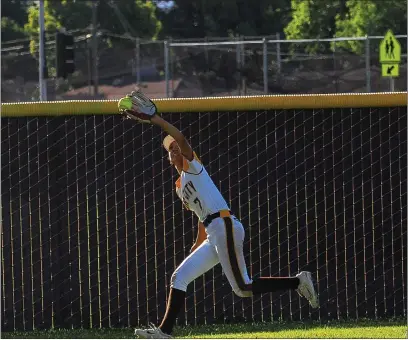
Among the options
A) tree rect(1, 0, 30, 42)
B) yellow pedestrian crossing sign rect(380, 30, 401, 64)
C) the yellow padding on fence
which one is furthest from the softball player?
tree rect(1, 0, 30, 42)

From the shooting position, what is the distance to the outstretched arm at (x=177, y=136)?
8172mm

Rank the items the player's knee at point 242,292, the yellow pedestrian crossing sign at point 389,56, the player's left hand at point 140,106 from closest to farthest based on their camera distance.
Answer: the player's left hand at point 140,106 < the player's knee at point 242,292 < the yellow pedestrian crossing sign at point 389,56

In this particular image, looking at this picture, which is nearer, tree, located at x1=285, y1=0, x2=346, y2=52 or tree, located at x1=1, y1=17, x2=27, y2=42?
tree, located at x1=285, y1=0, x2=346, y2=52

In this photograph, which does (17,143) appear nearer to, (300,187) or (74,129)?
(74,129)

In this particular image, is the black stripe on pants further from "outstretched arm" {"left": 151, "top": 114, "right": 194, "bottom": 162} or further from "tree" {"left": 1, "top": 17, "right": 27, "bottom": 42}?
"tree" {"left": 1, "top": 17, "right": 27, "bottom": 42}

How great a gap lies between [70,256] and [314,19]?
40017 mm

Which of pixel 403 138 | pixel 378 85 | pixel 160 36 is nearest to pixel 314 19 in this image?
pixel 160 36

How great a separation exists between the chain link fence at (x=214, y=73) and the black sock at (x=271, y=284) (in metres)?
15.7

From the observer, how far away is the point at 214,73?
29531 millimetres

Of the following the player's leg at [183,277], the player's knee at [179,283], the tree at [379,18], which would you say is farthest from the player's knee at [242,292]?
the tree at [379,18]

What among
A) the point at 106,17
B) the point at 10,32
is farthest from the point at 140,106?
the point at 10,32

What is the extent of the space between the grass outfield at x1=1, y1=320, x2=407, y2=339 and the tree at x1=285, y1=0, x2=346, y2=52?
38802 mm

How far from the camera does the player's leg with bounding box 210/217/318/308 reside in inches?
328

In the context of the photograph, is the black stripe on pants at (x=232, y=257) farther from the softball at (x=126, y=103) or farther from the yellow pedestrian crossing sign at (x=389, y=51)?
the yellow pedestrian crossing sign at (x=389, y=51)
